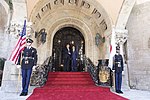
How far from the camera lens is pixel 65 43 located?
8.87 meters

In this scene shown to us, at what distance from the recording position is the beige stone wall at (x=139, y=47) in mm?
7207

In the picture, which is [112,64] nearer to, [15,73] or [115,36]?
[115,36]

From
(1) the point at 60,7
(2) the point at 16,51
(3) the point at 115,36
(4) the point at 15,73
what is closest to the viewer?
(2) the point at 16,51

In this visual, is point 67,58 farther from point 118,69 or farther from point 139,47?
point 139,47

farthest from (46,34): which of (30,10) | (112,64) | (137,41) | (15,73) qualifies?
(137,41)

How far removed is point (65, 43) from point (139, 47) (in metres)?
4.31

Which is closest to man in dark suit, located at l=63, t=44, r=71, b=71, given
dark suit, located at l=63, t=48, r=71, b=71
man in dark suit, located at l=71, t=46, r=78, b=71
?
dark suit, located at l=63, t=48, r=71, b=71

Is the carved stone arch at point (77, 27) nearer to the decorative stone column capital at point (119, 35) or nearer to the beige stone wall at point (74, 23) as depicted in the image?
the beige stone wall at point (74, 23)

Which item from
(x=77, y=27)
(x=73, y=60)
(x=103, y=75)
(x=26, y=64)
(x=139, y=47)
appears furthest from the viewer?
(x=77, y=27)

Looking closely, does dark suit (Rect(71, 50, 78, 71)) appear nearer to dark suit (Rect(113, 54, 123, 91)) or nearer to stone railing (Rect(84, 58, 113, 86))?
stone railing (Rect(84, 58, 113, 86))

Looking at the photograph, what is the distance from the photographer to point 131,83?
24.9 feet

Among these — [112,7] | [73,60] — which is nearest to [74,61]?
[73,60]

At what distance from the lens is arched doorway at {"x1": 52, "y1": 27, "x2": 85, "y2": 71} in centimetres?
855

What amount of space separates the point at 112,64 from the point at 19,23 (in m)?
3.92
